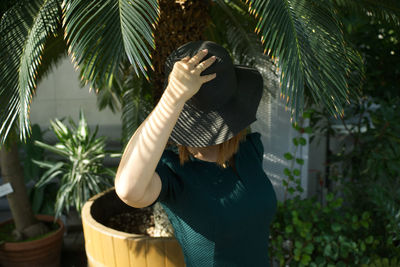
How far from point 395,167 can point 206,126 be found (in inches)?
66.5

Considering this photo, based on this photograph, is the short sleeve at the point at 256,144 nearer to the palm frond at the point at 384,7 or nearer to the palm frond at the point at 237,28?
the palm frond at the point at 384,7

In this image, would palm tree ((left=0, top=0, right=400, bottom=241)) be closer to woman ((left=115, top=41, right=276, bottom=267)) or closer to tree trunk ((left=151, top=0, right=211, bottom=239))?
woman ((left=115, top=41, right=276, bottom=267))

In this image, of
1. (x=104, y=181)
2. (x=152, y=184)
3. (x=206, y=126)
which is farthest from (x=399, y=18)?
(x=104, y=181)

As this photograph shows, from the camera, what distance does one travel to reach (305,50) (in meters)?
1.22

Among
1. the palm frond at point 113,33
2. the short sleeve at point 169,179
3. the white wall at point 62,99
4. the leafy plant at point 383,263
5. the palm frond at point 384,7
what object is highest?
the palm frond at point 113,33

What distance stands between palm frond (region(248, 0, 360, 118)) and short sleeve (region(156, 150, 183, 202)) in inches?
16.1

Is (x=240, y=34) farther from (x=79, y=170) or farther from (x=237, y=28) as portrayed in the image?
(x=79, y=170)

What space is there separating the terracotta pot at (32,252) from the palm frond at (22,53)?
2019mm

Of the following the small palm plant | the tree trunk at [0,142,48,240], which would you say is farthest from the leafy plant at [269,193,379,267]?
the tree trunk at [0,142,48,240]

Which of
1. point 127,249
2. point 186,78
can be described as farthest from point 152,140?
point 127,249

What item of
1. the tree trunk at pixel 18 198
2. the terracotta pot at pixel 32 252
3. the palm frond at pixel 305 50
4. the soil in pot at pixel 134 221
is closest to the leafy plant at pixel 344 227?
the soil in pot at pixel 134 221

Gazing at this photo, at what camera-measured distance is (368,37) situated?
310 centimetres

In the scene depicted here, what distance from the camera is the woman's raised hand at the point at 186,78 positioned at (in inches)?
40.1

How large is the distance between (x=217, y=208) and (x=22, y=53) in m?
0.94
